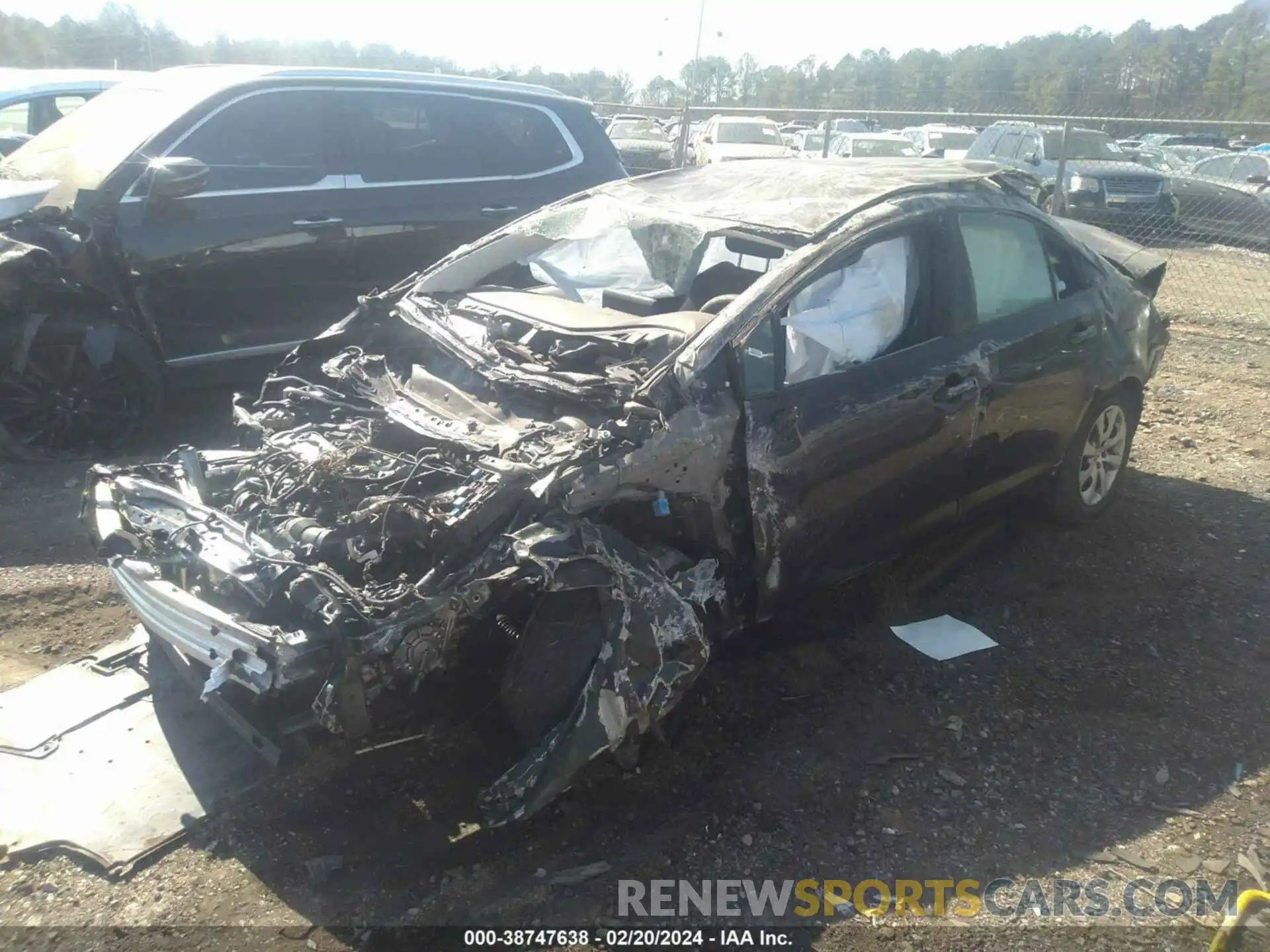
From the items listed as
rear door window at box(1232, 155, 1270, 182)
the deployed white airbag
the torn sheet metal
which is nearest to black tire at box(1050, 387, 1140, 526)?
the deployed white airbag

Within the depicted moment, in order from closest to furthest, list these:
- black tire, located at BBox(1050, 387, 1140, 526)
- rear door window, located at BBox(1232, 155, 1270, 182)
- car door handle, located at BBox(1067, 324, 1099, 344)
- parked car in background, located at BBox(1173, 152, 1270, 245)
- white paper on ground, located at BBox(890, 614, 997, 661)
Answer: white paper on ground, located at BBox(890, 614, 997, 661), car door handle, located at BBox(1067, 324, 1099, 344), black tire, located at BBox(1050, 387, 1140, 526), parked car in background, located at BBox(1173, 152, 1270, 245), rear door window, located at BBox(1232, 155, 1270, 182)

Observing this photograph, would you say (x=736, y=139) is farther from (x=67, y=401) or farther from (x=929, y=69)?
(x=929, y=69)

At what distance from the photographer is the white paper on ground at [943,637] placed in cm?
407

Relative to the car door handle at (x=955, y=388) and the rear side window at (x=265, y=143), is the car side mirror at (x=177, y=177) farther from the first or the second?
the car door handle at (x=955, y=388)

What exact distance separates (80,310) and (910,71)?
4874 centimetres

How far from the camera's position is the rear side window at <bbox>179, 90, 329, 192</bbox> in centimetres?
573

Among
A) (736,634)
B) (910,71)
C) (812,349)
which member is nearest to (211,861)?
(736,634)

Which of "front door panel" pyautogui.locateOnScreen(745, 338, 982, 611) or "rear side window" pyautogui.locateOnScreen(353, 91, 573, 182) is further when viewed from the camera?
"rear side window" pyautogui.locateOnScreen(353, 91, 573, 182)

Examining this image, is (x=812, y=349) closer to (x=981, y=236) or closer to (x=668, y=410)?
(x=668, y=410)

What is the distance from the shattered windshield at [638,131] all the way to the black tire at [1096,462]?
15.5 metres

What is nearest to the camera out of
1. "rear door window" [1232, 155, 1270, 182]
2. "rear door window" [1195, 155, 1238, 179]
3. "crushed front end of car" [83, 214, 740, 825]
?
"crushed front end of car" [83, 214, 740, 825]

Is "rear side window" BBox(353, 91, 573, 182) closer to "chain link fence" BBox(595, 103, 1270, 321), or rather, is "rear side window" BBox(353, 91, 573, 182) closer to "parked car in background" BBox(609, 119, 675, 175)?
"chain link fence" BBox(595, 103, 1270, 321)

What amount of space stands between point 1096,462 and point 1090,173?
10608 mm

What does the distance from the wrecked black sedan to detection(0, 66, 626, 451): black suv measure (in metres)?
1.59
